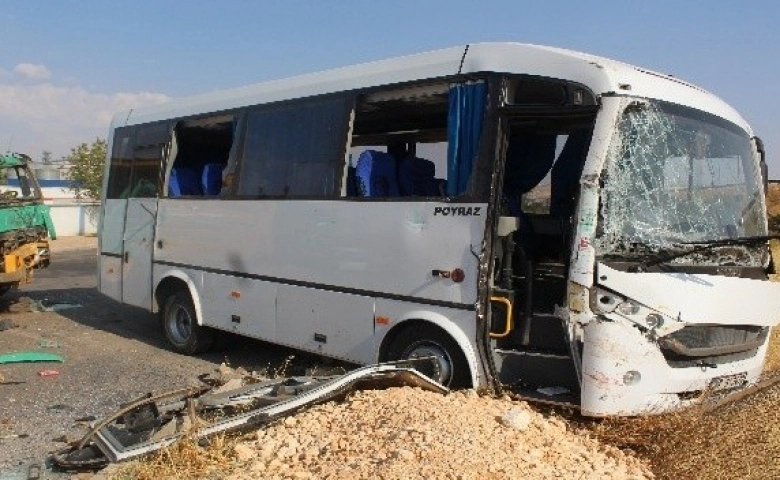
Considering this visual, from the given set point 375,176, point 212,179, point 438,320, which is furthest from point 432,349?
point 212,179

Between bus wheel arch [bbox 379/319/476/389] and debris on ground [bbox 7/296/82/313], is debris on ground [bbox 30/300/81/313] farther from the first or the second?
bus wheel arch [bbox 379/319/476/389]

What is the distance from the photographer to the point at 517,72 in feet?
18.6

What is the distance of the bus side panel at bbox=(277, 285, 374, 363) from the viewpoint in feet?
21.9

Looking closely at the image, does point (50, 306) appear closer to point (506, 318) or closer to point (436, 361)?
point (436, 361)

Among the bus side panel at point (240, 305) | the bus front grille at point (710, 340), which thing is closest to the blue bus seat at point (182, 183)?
the bus side panel at point (240, 305)

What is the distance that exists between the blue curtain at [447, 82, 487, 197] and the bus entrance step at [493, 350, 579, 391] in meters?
1.37

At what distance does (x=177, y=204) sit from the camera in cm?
921

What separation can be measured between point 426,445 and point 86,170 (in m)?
36.2

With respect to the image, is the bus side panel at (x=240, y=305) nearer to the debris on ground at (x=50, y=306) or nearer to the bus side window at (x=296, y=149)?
the bus side window at (x=296, y=149)

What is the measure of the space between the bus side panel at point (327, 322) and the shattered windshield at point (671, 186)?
2426 millimetres

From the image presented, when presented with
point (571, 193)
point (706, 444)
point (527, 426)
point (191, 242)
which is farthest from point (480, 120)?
point (191, 242)

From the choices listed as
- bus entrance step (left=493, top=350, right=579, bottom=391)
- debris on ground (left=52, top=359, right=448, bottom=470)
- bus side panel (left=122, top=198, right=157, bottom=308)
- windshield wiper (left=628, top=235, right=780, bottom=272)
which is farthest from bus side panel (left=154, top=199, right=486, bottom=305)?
windshield wiper (left=628, top=235, right=780, bottom=272)

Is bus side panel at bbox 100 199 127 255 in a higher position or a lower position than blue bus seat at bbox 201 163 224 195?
lower

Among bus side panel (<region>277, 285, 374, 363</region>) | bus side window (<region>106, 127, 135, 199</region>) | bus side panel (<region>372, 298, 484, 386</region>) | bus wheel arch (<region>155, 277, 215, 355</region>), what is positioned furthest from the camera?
bus side window (<region>106, 127, 135, 199</region>)
